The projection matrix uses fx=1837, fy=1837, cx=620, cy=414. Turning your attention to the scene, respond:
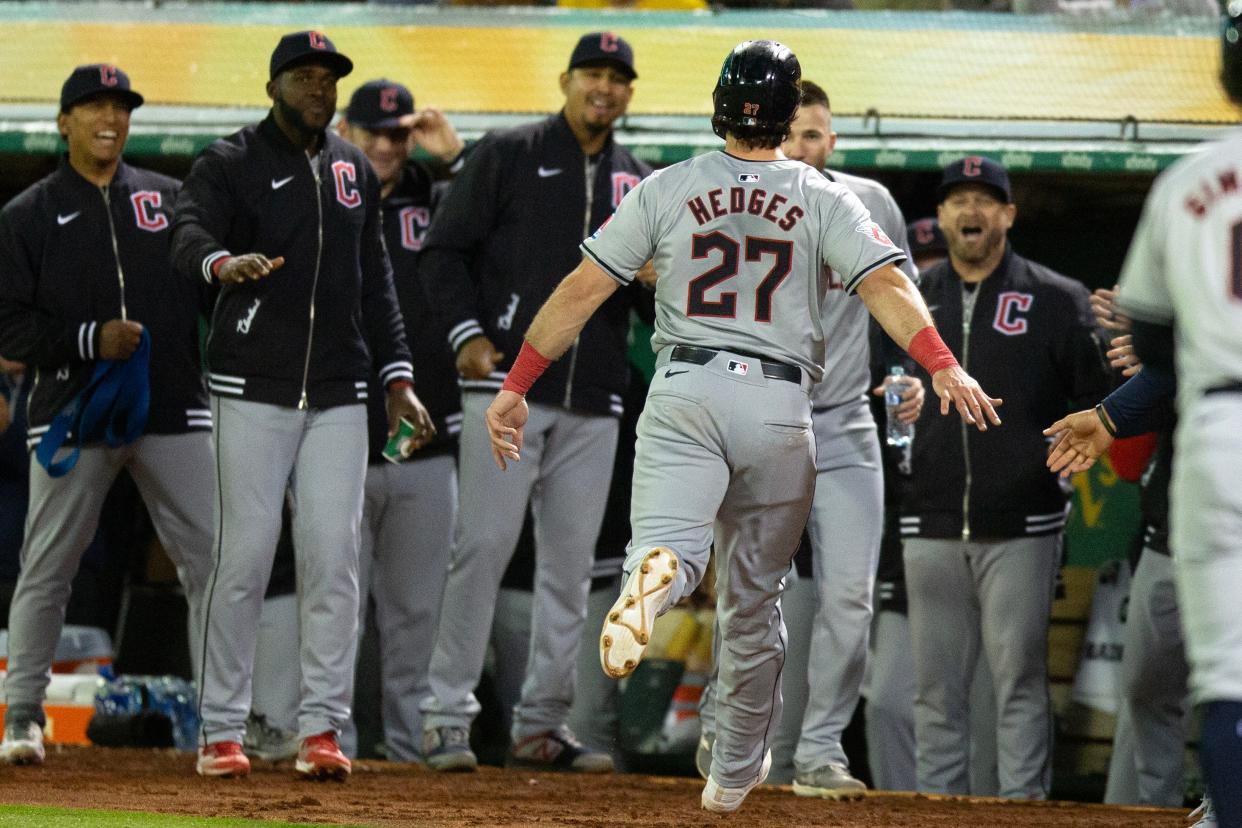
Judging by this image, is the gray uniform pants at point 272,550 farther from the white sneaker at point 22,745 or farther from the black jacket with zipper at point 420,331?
the black jacket with zipper at point 420,331

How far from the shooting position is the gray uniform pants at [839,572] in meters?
5.60

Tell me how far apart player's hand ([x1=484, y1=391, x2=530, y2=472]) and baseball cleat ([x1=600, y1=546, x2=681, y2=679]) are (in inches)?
19.2

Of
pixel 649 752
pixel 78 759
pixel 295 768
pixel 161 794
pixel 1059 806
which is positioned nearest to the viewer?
pixel 161 794

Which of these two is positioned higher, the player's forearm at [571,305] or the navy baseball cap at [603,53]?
the navy baseball cap at [603,53]

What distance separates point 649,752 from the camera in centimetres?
751

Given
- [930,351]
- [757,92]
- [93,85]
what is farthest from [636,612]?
[93,85]

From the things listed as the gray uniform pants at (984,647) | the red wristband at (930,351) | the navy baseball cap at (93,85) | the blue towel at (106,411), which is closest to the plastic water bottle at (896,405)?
the gray uniform pants at (984,647)

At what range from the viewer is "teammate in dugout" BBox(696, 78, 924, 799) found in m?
5.59

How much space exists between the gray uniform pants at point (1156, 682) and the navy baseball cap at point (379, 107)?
311 centimetres

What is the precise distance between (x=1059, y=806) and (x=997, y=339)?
5.68ft

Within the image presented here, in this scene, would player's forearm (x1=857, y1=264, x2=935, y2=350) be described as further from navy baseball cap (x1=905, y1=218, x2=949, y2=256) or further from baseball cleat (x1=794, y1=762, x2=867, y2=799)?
navy baseball cap (x1=905, y1=218, x2=949, y2=256)

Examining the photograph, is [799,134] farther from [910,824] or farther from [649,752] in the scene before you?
[649,752]

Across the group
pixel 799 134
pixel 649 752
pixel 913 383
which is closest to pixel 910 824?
pixel 913 383

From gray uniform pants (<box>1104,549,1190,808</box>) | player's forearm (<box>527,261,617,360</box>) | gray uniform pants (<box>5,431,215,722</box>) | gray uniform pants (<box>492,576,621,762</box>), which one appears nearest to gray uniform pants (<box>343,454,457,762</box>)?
gray uniform pants (<box>492,576,621,762</box>)
